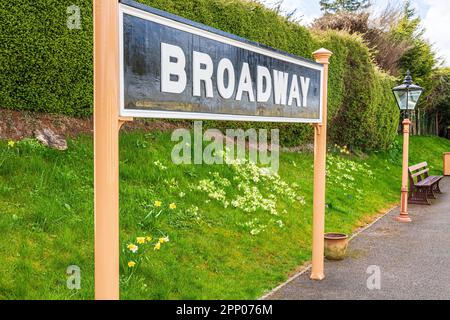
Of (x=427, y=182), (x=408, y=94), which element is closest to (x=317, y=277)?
(x=408, y=94)

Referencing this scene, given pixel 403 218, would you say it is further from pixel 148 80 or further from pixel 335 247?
pixel 148 80

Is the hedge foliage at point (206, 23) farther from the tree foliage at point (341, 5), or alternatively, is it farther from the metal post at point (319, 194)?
the tree foliage at point (341, 5)

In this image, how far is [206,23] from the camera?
1020 cm

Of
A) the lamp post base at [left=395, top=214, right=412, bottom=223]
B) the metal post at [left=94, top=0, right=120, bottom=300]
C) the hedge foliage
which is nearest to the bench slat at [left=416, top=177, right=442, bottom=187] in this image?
the lamp post base at [left=395, top=214, right=412, bottom=223]

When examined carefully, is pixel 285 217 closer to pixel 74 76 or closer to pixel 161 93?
pixel 74 76

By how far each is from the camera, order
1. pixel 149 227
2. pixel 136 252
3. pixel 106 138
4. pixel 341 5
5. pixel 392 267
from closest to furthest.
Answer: pixel 106 138, pixel 136 252, pixel 149 227, pixel 392 267, pixel 341 5

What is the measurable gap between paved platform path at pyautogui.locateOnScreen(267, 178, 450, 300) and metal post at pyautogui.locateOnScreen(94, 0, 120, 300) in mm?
2851

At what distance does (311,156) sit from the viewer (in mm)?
12930

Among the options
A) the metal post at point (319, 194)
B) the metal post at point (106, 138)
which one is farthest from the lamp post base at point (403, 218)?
the metal post at point (106, 138)

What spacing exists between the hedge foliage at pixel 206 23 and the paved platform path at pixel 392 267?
4543mm

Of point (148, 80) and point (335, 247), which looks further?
point (335, 247)

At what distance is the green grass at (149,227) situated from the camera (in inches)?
177

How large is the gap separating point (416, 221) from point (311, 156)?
3839 millimetres

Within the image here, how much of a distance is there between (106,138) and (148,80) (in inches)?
18.9
